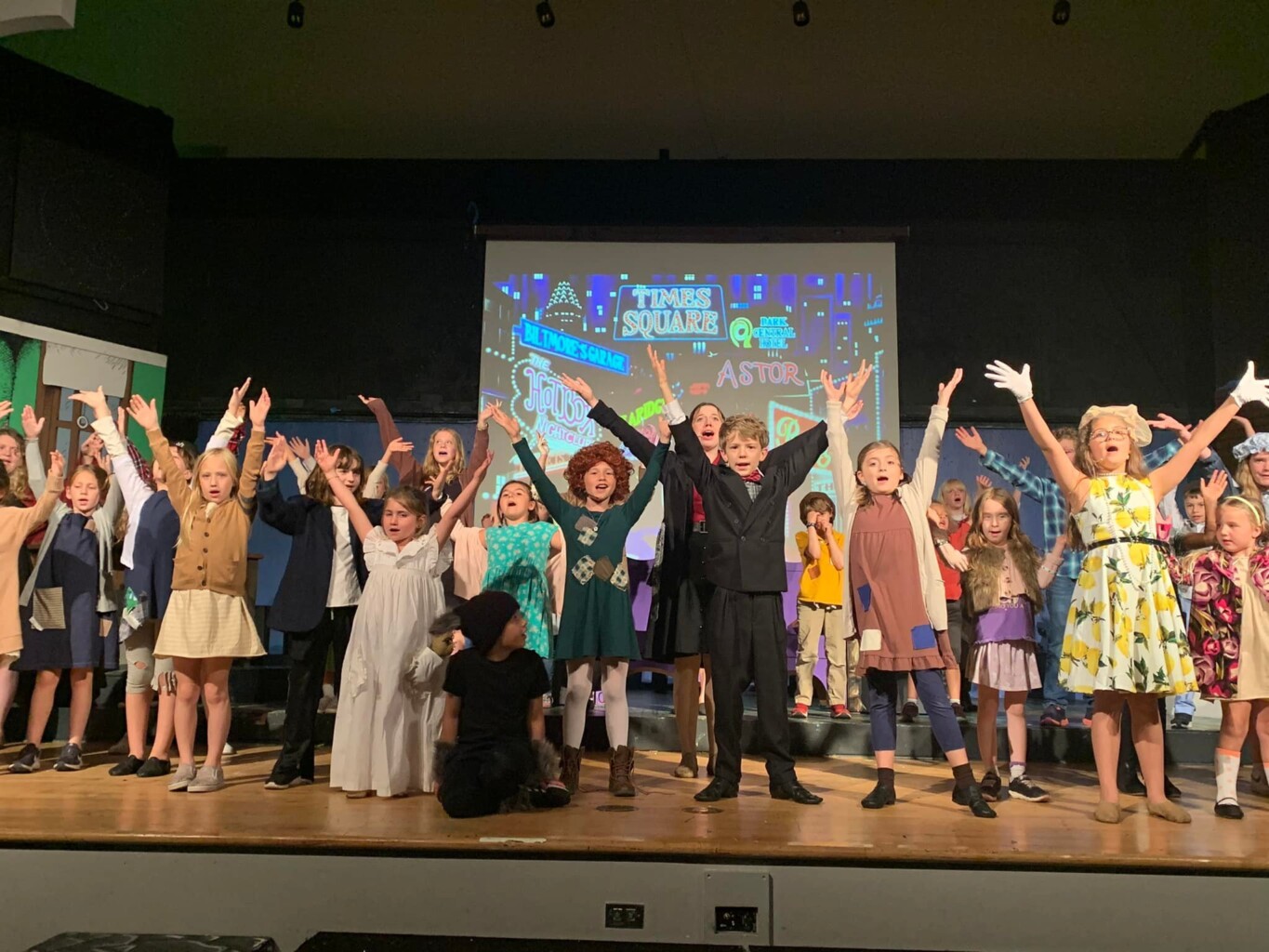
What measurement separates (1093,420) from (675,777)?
88.3 inches

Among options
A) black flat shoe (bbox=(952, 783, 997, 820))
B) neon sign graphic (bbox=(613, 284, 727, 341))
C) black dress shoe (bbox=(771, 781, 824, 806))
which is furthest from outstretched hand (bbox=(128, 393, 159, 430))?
neon sign graphic (bbox=(613, 284, 727, 341))

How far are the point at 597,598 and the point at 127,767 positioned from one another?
2.24 meters

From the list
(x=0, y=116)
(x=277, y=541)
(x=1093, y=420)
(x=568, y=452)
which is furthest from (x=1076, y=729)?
(x=0, y=116)

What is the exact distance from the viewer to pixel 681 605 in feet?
14.0

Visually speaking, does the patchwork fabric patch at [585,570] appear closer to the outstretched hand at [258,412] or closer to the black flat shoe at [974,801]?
the outstretched hand at [258,412]

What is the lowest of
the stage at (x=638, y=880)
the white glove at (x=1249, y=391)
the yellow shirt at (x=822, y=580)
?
the stage at (x=638, y=880)

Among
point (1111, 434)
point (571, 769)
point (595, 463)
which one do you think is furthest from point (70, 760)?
point (1111, 434)

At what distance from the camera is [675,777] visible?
14.3 feet

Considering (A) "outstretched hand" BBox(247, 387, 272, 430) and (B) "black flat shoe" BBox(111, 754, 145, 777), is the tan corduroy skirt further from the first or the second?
(B) "black flat shoe" BBox(111, 754, 145, 777)

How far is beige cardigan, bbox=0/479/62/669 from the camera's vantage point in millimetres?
4508

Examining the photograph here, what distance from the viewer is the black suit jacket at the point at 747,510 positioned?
12.6 ft

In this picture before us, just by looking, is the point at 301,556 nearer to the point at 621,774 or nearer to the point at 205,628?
the point at 205,628

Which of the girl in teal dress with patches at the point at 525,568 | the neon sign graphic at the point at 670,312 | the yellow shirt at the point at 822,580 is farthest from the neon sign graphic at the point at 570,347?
the girl in teal dress with patches at the point at 525,568

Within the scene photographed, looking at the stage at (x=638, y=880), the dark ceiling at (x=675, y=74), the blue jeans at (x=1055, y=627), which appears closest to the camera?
the stage at (x=638, y=880)
